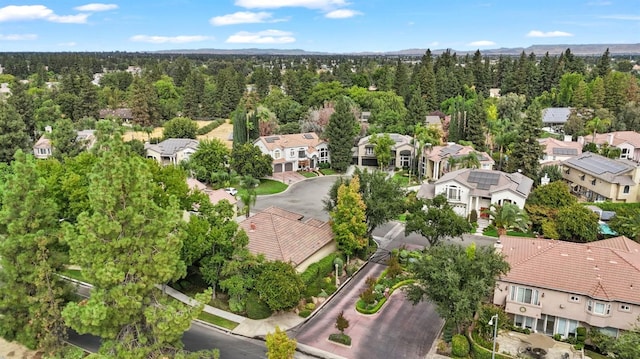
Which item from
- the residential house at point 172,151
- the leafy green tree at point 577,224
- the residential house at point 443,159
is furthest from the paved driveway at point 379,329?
the residential house at point 172,151

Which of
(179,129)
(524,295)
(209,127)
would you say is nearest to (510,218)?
(524,295)

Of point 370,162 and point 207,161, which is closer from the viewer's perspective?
point 207,161

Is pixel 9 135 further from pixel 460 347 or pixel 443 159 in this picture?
pixel 460 347

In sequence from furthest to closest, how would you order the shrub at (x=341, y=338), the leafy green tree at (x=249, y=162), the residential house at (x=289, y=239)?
the leafy green tree at (x=249, y=162)
the residential house at (x=289, y=239)
the shrub at (x=341, y=338)

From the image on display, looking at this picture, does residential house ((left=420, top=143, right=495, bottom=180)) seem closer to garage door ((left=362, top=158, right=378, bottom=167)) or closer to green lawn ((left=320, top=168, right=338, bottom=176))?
garage door ((left=362, top=158, right=378, bottom=167))

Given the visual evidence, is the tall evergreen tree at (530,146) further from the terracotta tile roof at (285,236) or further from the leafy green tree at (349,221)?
the terracotta tile roof at (285,236)
